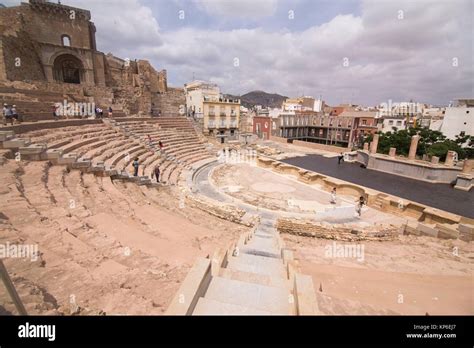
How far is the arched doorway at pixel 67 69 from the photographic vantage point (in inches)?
945

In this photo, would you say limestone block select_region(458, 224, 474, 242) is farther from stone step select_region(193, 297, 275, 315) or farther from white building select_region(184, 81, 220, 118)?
white building select_region(184, 81, 220, 118)

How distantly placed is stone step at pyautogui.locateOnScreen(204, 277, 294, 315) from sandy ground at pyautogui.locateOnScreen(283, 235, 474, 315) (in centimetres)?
56

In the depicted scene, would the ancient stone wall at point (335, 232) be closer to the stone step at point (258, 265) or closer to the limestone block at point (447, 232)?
the limestone block at point (447, 232)

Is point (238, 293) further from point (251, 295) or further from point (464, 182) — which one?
point (464, 182)

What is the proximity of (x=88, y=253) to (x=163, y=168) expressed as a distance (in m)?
13.1

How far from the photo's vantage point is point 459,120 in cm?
3155

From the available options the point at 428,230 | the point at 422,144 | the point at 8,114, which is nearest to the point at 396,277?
the point at 428,230

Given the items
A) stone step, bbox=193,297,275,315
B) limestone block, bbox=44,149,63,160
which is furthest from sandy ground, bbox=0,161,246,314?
limestone block, bbox=44,149,63,160

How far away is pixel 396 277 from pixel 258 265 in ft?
10.9

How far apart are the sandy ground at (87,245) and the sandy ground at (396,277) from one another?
267 cm

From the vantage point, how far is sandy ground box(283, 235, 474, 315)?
3691mm

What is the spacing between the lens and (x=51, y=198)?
5797 mm
